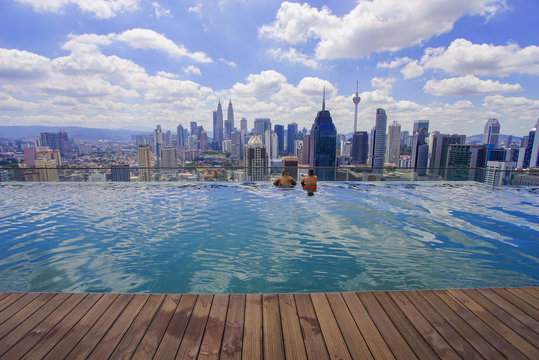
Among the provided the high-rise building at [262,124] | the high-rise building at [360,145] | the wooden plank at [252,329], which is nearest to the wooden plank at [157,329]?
the wooden plank at [252,329]

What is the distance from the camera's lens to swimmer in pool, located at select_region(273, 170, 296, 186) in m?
9.43

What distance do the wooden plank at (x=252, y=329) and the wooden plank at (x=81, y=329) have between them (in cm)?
119

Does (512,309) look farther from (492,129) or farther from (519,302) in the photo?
(492,129)

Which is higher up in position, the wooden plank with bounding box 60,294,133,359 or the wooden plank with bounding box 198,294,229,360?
the wooden plank with bounding box 198,294,229,360

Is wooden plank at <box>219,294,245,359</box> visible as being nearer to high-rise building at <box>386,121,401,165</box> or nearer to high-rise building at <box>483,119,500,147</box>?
high-rise building at <box>386,121,401,165</box>

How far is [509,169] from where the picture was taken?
10062mm

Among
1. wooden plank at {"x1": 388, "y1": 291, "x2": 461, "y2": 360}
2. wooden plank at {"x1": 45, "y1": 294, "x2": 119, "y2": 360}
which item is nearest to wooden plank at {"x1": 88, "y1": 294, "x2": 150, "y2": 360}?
wooden plank at {"x1": 45, "y1": 294, "x2": 119, "y2": 360}

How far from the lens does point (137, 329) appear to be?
6.08 ft

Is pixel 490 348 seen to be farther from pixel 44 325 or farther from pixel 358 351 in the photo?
pixel 44 325

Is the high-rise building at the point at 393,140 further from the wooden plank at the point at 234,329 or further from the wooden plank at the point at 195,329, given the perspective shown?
the wooden plank at the point at 195,329

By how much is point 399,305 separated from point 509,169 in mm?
11868

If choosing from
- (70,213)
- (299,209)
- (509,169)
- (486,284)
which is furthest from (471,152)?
(70,213)

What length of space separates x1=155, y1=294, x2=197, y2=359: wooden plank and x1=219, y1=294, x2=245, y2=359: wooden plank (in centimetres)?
32

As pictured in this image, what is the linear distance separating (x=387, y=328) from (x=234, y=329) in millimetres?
1172
